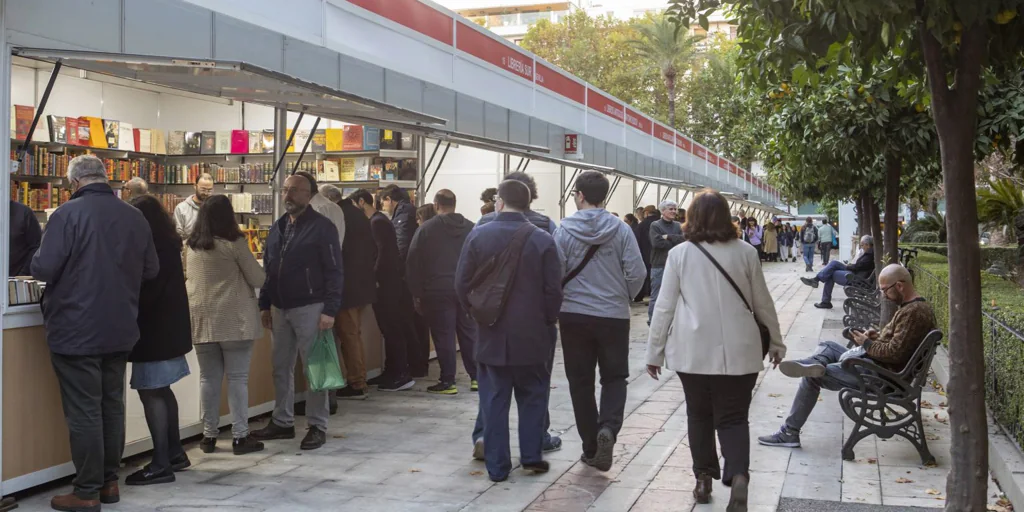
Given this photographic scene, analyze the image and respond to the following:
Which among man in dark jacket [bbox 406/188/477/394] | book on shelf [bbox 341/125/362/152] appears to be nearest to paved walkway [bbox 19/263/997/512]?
man in dark jacket [bbox 406/188/477/394]

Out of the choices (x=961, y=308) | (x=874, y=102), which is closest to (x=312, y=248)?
(x=961, y=308)

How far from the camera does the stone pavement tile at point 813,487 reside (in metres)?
5.70

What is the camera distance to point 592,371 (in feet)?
20.4

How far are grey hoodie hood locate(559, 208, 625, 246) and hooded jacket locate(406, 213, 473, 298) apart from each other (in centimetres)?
252

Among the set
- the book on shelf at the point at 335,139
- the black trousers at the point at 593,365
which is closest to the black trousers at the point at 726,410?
the black trousers at the point at 593,365

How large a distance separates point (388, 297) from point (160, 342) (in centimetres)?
355

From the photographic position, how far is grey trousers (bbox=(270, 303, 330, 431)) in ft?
22.6

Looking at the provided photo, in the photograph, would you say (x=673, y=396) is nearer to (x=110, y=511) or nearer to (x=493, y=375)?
(x=493, y=375)

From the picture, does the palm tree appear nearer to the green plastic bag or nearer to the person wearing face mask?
the person wearing face mask

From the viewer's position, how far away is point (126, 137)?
1245cm

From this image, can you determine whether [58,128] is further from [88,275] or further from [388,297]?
[88,275]

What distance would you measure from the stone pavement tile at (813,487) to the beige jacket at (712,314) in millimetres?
982

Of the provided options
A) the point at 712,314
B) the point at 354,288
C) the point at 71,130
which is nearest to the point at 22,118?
the point at 71,130

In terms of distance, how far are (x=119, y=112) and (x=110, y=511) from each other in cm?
807
